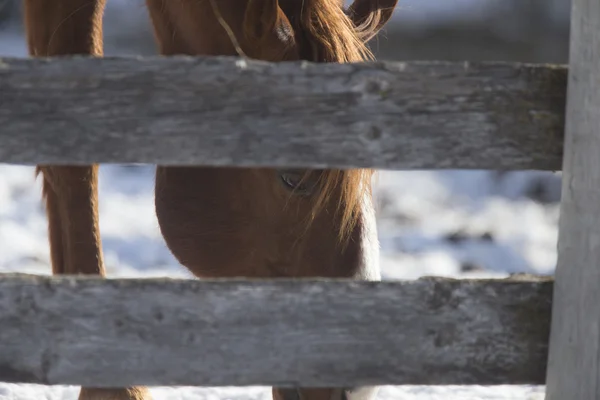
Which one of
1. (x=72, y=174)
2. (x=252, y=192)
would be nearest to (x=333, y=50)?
(x=252, y=192)

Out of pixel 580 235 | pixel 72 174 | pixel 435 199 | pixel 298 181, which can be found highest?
pixel 435 199

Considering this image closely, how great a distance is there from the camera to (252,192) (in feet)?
7.32

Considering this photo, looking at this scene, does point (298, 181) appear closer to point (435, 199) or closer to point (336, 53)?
point (336, 53)

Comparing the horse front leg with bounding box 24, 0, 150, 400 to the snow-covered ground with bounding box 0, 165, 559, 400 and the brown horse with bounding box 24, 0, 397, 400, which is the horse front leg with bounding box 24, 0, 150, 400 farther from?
the snow-covered ground with bounding box 0, 165, 559, 400

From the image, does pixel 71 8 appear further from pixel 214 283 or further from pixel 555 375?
pixel 555 375

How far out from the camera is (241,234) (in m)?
2.28

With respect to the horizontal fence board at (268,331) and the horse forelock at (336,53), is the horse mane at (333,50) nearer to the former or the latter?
the horse forelock at (336,53)

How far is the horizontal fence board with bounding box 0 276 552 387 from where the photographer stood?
1.52 meters

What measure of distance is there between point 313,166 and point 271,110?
0.13m

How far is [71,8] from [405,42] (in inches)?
227

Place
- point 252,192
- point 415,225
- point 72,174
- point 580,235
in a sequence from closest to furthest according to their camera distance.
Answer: point 580,235 < point 252,192 < point 72,174 < point 415,225

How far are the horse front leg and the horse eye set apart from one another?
1063mm

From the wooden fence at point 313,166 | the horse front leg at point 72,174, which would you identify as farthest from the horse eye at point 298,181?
the horse front leg at point 72,174

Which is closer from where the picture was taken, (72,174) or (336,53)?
(336,53)
